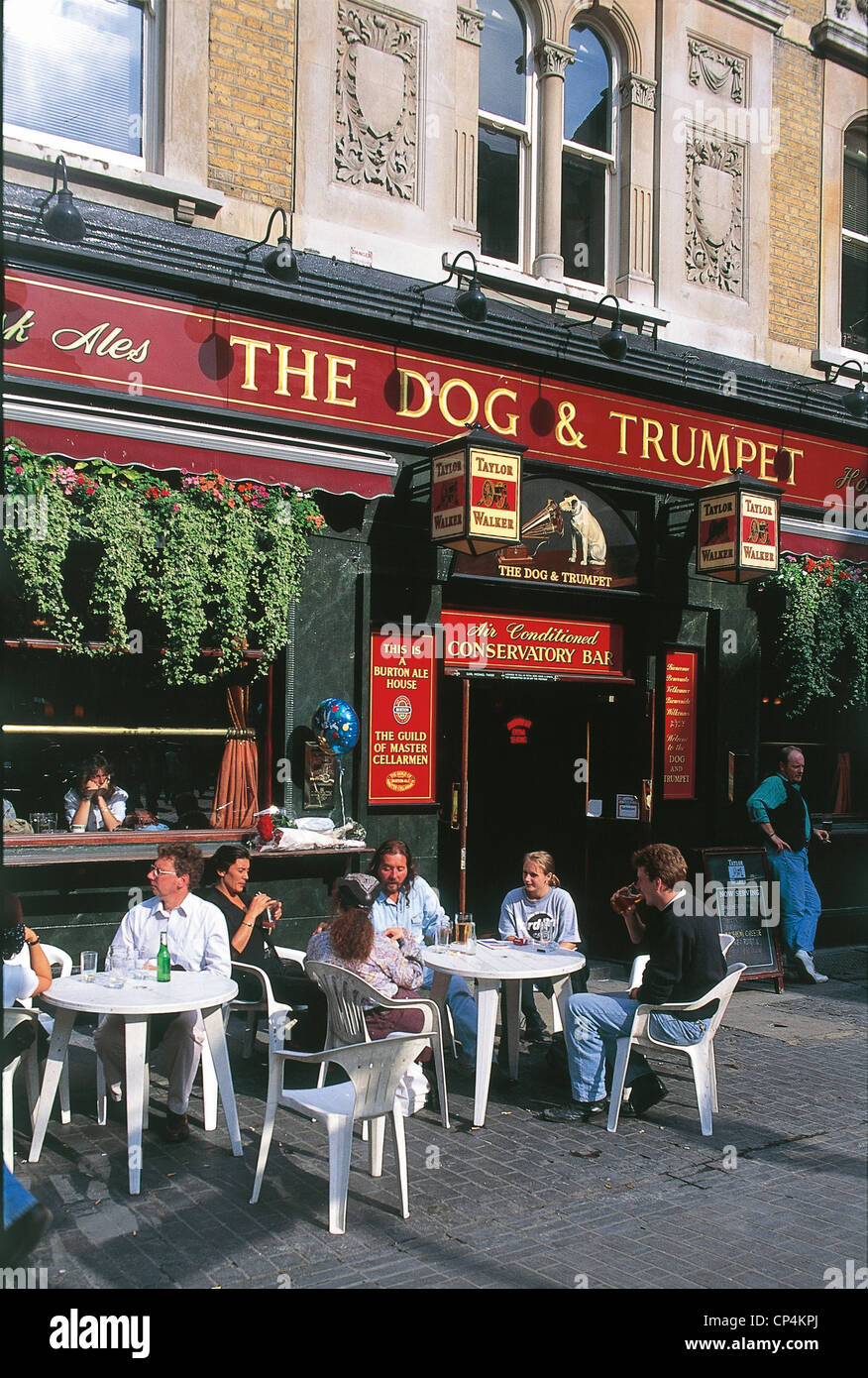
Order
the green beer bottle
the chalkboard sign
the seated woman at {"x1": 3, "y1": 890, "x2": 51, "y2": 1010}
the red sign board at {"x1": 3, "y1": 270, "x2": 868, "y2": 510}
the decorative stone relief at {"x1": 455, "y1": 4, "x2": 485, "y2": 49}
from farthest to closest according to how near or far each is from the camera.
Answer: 1. the decorative stone relief at {"x1": 455, "y1": 4, "x2": 485, "y2": 49}
2. the chalkboard sign
3. the red sign board at {"x1": 3, "y1": 270, "x2": 868, "y2": 510}
4. the green beer bottle
5. the seated woman at {"x1": 3, "y1": 890, "x2": 51, "y2": 1010}

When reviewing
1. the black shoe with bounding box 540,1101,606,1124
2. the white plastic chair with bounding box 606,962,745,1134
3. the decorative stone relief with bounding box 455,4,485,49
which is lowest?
the black shoe with bounding box 540,1101,606,1124

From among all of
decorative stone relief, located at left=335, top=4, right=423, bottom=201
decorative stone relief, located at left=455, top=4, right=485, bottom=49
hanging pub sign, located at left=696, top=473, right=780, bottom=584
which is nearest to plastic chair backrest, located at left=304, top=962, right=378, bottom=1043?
hanging pub sign, located at left=696, top=473, right=780, bottom=584

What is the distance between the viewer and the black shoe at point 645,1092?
5.95 meters

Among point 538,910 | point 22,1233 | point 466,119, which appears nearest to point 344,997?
point 538,910

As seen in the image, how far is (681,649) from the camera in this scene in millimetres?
10500

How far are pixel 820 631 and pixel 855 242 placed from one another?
464 centimetres

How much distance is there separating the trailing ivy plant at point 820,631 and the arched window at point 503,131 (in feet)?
13.0

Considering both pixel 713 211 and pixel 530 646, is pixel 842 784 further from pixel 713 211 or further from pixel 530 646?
pixel 713 211

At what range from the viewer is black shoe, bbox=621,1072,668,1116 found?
Answer: 595cm

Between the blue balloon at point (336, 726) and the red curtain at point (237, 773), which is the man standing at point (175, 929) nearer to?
the red curtain at point (237, 773)

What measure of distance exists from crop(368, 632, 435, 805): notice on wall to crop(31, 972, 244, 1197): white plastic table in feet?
10.6

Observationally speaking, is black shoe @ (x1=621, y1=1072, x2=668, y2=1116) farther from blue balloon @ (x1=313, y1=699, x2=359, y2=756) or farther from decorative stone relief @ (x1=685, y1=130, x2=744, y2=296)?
decorative stone relief @ (x1=685, y1=130, x2=744, y2=296)

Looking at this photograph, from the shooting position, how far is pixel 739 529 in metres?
9.80
